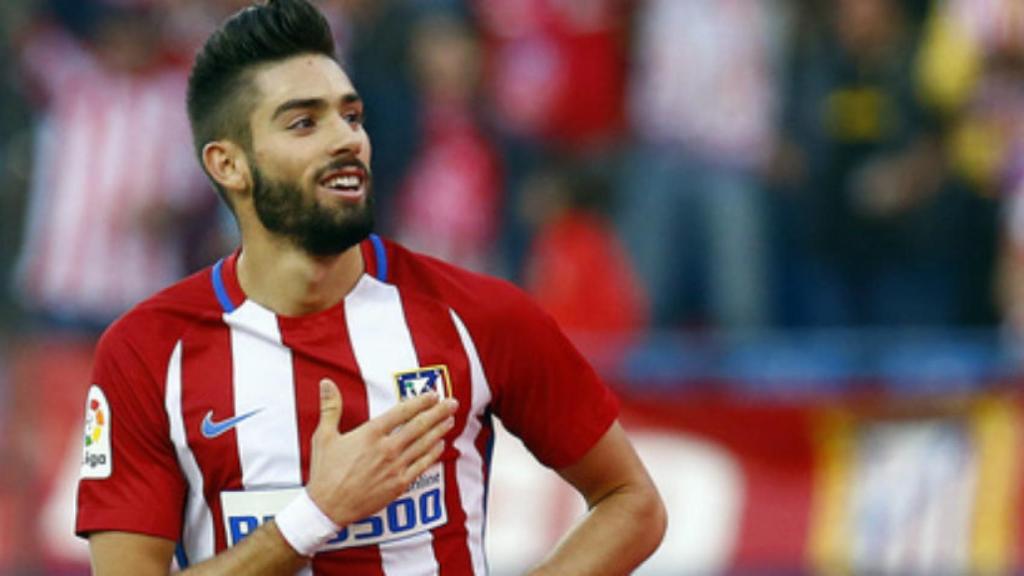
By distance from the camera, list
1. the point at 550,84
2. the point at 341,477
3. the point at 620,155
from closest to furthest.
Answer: the point at 341,477, the point at 620,155, the point at 550,84

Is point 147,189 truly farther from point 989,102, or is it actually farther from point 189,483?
point 189,483

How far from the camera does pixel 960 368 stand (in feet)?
31.2

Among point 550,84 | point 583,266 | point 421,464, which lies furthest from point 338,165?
point 550,84

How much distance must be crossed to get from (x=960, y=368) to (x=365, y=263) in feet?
17.7

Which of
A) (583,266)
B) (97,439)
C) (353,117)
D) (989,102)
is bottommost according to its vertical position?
(97,439)

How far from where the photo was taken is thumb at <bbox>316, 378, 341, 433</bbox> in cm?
429

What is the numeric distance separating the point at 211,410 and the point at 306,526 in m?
0.36

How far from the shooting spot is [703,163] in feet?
35.9

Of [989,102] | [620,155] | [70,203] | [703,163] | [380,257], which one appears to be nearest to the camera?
[380,257]

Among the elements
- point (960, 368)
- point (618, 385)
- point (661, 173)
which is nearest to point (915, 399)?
point (960, 368)

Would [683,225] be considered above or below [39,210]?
below

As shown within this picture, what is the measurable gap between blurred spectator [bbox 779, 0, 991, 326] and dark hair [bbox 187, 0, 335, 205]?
6546 mm

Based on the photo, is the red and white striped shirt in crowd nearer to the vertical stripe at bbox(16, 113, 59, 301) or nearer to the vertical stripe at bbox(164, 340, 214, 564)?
the vertical stripe at bbox(16, 113, 59, 301)

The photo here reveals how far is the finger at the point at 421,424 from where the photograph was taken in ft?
14.0
